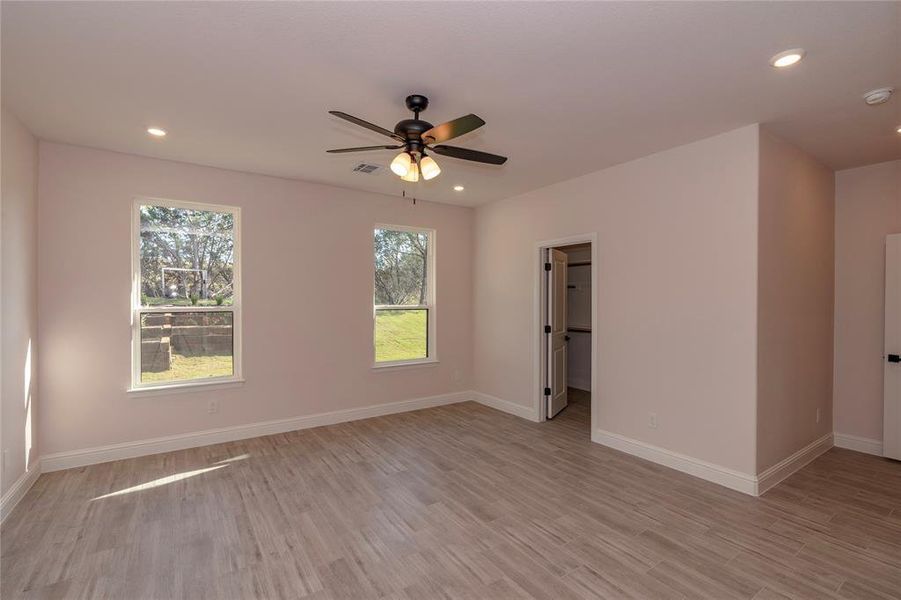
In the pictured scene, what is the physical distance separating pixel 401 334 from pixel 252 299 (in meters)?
1.93

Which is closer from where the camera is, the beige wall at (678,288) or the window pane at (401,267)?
the beige wall at (678,288)

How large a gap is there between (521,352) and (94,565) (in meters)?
4.29

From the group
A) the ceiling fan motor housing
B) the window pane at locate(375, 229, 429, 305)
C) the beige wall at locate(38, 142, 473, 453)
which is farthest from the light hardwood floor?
the ceiling fan motor housing

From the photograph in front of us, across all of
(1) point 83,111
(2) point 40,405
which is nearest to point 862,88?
(1) point 83,111

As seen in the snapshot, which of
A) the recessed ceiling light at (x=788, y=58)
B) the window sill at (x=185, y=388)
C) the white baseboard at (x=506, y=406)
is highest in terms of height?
the recessed ceiling light at (x=788, y=58)

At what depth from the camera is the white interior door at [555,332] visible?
513cm

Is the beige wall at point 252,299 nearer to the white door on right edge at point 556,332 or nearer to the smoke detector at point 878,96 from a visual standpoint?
the white door on right edge at point 556,332

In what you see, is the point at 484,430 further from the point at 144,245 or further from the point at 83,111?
the point at 83,111

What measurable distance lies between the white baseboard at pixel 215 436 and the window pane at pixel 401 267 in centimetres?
140

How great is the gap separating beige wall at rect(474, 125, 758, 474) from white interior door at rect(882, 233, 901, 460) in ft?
6.34

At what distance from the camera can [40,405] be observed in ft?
11.6

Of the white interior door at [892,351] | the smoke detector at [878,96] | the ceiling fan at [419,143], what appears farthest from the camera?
the white interior door at [892,351]

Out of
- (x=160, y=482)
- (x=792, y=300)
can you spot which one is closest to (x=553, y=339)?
(x=792, y=300)

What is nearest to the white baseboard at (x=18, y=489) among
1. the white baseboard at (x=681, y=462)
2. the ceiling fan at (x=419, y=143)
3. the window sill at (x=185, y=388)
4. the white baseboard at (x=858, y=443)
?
the window sill at (x=185, y=388)
